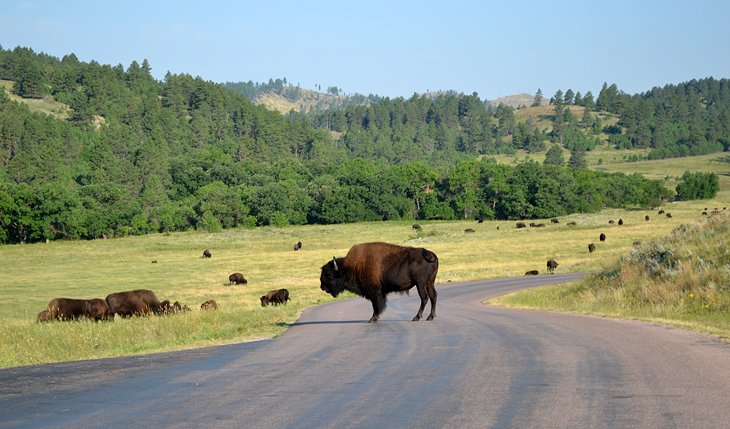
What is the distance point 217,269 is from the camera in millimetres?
74312

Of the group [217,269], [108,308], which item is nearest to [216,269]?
[217,269]

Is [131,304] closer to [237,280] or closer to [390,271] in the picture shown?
[390,271]

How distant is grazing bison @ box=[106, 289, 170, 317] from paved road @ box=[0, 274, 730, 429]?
16173 mm

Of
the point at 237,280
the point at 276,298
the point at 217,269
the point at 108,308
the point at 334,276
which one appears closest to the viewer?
the point at 334,276

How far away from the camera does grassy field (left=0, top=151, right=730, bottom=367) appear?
65.5ft

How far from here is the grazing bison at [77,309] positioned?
3019 centimetres

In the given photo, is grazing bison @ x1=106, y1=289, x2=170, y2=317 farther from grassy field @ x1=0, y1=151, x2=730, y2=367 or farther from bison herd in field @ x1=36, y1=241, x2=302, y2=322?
grassy field @ x1=0, y1=151, x2=730, y2=367

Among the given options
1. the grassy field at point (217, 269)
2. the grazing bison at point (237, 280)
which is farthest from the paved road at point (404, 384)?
the grazing bison at point (237, 280)

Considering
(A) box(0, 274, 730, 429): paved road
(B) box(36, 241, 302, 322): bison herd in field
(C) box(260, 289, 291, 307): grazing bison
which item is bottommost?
(C) box(260, 289, 291, 307): grazing bison

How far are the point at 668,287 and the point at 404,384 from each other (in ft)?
50.5

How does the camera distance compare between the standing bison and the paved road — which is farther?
the standing bison

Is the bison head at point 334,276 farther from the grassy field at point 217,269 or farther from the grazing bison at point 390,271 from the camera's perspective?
the grassy field at point 217,269

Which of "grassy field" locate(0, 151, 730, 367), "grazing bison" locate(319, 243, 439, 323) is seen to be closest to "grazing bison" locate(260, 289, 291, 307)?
"grassy field" locate(0, 151, 730, 367)

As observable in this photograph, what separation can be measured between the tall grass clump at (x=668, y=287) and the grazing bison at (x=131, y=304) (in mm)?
13136
